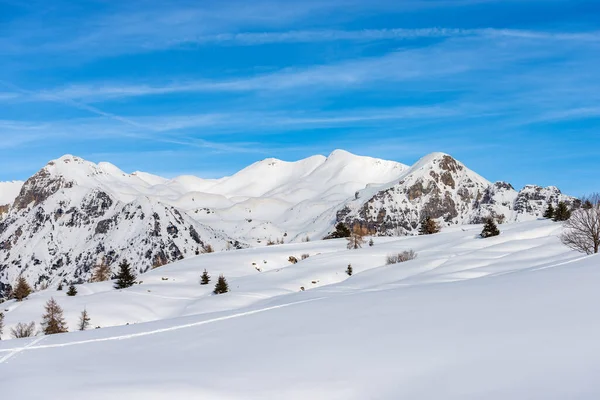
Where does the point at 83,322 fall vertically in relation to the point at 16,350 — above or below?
below

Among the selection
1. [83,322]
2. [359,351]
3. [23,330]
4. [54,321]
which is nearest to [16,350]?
[359,351]

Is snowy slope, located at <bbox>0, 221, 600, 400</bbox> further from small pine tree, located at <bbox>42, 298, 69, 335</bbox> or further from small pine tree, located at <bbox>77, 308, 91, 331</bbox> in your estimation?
small pine tree, located at <bbox>77, 308, 91, 331</bbox>

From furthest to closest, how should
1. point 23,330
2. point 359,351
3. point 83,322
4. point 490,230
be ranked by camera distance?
1. point 490,230
2. point 83,322
3. point 23,330
4. point 359,351

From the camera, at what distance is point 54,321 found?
49.1 metres

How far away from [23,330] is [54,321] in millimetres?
2489

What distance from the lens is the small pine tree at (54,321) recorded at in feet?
157

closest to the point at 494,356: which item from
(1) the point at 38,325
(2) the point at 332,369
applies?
(2) the point at 332,369

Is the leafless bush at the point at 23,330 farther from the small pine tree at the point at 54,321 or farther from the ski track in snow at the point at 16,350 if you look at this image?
the ski track in snow at the point at 16,350

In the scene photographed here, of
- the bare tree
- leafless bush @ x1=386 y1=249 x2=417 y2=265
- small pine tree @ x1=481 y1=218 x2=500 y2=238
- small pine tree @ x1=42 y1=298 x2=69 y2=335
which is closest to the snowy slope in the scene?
the bare tree

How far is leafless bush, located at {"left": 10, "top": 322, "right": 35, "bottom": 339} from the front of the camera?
4741cm

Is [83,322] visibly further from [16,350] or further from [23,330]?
[16,350]

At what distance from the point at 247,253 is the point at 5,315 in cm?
4593

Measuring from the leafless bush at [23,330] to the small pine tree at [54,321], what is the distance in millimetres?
917

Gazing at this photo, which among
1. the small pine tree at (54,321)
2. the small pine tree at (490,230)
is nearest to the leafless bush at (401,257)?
the small pine tree at (490,230)
